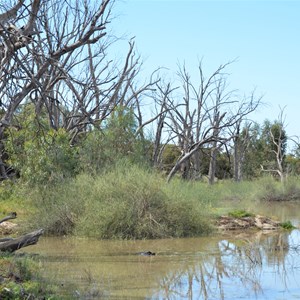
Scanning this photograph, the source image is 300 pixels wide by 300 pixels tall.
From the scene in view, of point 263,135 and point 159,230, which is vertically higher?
point 263,135

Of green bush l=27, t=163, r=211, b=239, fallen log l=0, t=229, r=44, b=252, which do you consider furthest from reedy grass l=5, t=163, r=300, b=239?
fallen log l=0, t=229, r=44, b=252

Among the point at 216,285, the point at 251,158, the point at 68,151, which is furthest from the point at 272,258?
the point at 251,158

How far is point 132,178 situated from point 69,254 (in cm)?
398

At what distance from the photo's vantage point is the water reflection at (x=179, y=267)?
10.5 metres

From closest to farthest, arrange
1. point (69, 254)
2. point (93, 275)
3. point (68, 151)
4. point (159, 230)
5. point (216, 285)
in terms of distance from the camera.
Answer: point (216, 285) → point (93, 275) → point (69, 254) → point (159, 230) → point (68, 151)

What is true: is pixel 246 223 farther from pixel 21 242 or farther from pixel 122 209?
pixel 21 242

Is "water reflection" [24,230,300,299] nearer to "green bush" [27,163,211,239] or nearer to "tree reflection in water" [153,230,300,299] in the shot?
"tree reflection in water" [153,230,300,299]

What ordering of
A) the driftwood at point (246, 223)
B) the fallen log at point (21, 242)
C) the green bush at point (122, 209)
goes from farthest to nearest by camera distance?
the driftwood at point (246, 223)
the green bush at point (122, 209)
the fallen log at point (21, 242)

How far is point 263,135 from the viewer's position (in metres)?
59.1

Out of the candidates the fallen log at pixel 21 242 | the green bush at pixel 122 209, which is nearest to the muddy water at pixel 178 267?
the green bush at pixel 122 209

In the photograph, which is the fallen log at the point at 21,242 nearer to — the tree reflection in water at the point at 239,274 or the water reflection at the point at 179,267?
the water reflection at the point at 179,267

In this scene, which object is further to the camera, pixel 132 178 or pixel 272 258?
pixel 132 178

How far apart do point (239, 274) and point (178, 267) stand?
5.00ft

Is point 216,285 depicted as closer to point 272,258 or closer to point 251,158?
Result: point 272,258
